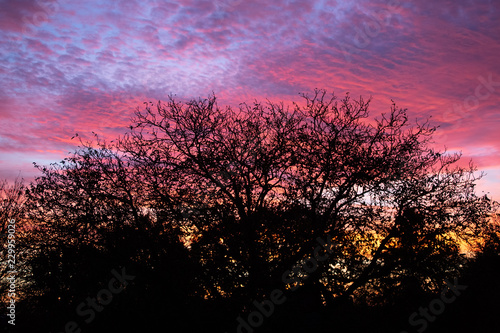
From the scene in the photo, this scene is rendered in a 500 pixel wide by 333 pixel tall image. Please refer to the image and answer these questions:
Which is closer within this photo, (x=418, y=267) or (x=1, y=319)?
(x=418, y=267)

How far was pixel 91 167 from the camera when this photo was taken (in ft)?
62.4

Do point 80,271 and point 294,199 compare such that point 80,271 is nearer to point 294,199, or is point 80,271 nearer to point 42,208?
point 42,208

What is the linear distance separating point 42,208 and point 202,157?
407 inches

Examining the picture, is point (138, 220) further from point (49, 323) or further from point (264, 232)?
point (49, 323)

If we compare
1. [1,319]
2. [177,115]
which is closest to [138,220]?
[177,115]

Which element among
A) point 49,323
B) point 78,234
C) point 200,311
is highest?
point 78,234

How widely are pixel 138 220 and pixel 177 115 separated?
6363mm

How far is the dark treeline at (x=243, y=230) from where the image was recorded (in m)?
15.5

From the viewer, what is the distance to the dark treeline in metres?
15.5

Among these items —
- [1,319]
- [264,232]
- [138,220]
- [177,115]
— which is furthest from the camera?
[1,319]

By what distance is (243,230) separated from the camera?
15.6m

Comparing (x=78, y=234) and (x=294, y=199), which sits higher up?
(x=78, y=234)

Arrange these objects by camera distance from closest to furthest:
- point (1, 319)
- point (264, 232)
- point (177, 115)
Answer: point (264, 232) → point (177, 115) → point (1, 319)

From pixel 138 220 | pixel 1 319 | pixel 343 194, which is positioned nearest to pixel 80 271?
pixel 138 220
